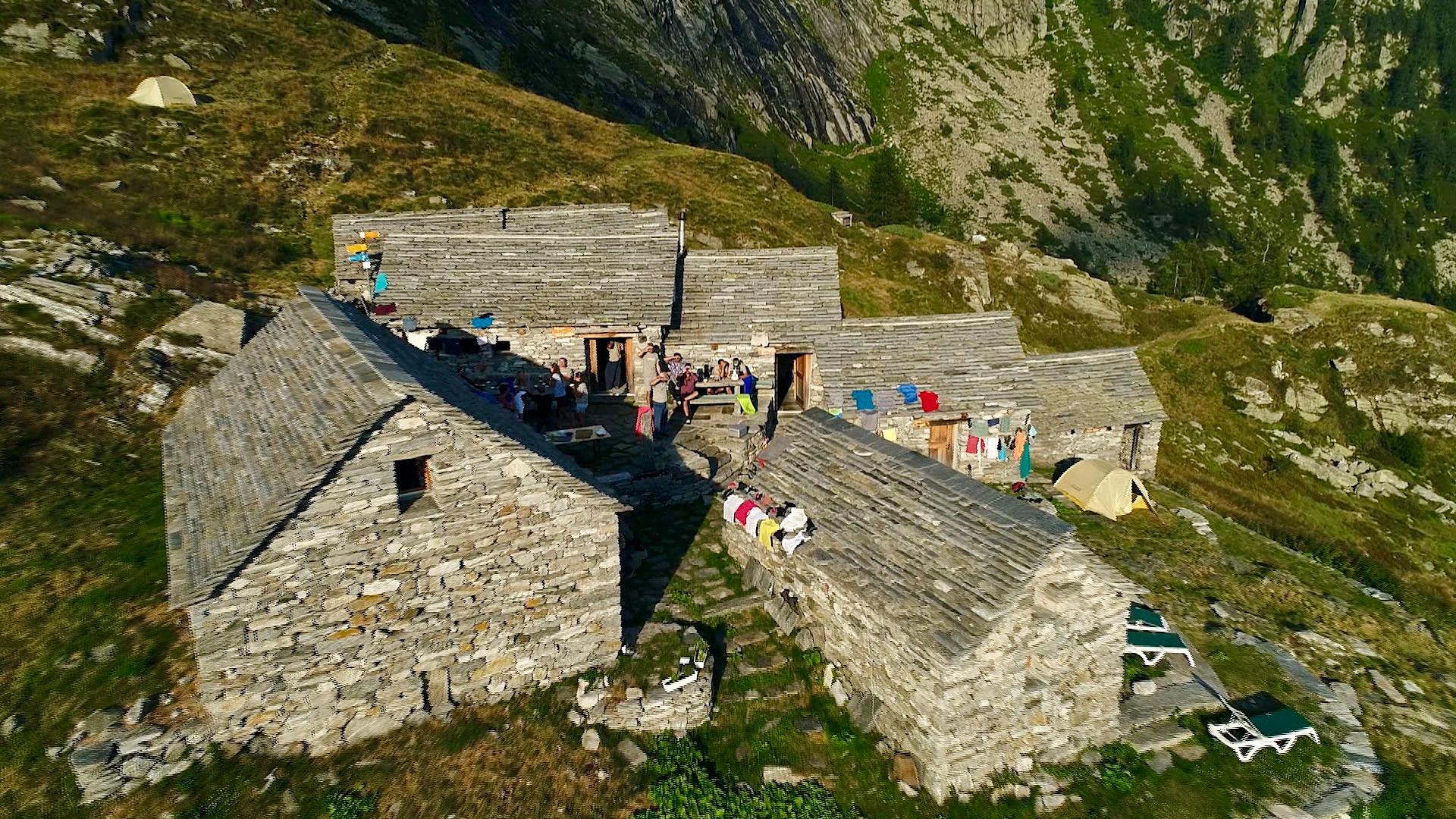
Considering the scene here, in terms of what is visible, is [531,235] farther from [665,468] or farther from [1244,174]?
[1244,174]

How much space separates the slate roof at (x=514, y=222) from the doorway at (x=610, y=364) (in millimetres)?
5382

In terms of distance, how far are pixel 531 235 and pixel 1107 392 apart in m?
22.5

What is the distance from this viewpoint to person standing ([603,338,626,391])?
24.5 m

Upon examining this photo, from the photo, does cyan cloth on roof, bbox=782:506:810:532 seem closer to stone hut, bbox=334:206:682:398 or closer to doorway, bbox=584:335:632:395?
stone hut, bbox=334:206:682:398

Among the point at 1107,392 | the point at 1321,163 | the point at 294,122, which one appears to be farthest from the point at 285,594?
the point at 1321,163

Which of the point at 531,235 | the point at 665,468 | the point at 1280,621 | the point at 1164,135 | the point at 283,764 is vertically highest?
the point at 1164,135

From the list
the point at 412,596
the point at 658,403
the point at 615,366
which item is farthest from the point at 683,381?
the point at 412,596

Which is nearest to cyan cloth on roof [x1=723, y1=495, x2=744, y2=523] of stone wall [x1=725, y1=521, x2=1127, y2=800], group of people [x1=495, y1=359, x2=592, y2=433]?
stone wall [x1=725, y1=521, x2=1127, y2=800]

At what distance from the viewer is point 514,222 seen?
3275 centimetres

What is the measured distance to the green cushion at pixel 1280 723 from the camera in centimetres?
1202

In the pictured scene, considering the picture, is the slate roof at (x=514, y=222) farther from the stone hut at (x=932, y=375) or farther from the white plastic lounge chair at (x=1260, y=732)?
the white plastic lounge chair at (x=1260, y=732)

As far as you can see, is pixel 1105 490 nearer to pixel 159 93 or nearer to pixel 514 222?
pixel 514 222

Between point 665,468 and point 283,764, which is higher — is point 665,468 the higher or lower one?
the higher one

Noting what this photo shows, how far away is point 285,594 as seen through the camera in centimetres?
974
